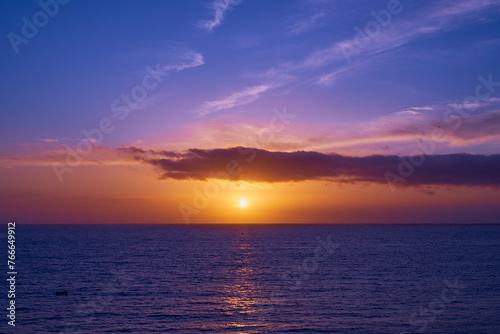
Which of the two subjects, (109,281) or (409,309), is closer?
(409,309)

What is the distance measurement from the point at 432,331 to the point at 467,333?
11.5 ft

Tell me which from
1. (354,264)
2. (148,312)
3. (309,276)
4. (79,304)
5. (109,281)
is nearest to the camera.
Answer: (148,312)

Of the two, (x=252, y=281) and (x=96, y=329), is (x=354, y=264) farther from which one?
(x=96, y=329)

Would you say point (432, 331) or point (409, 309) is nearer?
point (432, 331)

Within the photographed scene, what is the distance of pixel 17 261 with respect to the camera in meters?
107

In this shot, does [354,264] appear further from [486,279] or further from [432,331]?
[432,331]

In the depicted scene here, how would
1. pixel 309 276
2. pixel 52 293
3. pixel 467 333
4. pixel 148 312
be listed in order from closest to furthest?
1. pixel 467 333
2. pixel 148 312
3. pixel 52 293
4. pixel 309 276

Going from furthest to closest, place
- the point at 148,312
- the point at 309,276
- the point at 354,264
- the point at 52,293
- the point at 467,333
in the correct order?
the point at 354,264 < the point at 309,276 < the point at 52,293 < the point at 148,312 < the point at 467,333

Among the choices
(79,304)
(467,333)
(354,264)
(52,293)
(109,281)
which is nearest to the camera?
(467,333)

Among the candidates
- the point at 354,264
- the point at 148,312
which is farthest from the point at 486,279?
the point at 148,312

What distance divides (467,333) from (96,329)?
40.9 meters

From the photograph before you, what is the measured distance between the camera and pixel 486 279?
7919 cm

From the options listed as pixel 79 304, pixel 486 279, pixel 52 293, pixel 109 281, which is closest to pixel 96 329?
pixel 79 304

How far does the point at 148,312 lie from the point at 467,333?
37.8 metres
